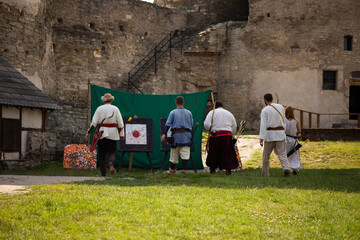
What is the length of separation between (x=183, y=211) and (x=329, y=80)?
18.6 meters

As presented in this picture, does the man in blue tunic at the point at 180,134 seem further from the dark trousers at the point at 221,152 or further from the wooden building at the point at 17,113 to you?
the wooden building at the point at 17,113

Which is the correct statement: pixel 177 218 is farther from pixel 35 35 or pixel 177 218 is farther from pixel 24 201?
pixel 35 35

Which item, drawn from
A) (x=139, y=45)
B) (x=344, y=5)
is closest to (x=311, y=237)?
(x=139, y=45)

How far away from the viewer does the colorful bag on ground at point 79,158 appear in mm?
11055

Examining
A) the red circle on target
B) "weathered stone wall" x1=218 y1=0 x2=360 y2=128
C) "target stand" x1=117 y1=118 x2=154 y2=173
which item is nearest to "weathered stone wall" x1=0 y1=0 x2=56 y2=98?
"target stand" x1=117 y1=118 x2=154 y2=173

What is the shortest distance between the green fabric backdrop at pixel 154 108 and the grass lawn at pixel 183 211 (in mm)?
3715

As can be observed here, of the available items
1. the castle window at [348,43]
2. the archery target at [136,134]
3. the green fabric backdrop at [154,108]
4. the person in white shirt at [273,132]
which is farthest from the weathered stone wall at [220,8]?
the person in white shirt at [273,132]

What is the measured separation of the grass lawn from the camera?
4430 millimetres

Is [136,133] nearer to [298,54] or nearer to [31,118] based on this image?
[31,118]

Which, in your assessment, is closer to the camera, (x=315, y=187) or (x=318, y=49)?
(x=315, y=187)

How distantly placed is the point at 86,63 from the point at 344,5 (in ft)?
42.1

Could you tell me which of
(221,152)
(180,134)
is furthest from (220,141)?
(180,134)

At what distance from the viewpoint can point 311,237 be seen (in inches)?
178

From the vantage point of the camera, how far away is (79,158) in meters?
11.1
